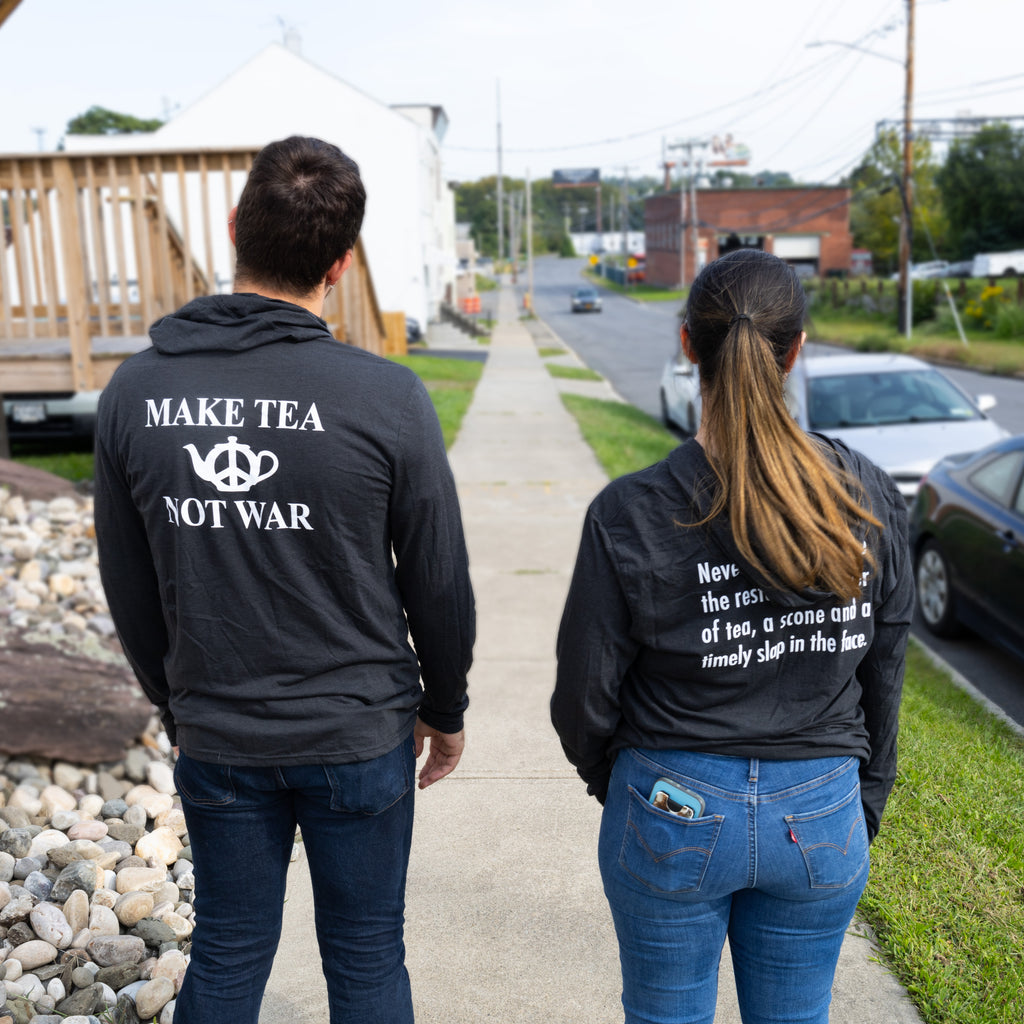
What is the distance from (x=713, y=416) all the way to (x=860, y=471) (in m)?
0.31

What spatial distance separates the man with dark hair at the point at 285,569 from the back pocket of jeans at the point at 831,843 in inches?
28.4

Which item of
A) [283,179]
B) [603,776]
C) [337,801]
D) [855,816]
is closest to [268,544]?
[337,801]

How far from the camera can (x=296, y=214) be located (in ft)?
6.09

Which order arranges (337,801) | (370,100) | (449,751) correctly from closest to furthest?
(337,801) → (449,751) → (370,100)

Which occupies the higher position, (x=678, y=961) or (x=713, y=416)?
(x=713, y=416)

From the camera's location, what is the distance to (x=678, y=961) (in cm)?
183

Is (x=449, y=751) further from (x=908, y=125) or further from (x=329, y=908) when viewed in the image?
(x=908, y=125)

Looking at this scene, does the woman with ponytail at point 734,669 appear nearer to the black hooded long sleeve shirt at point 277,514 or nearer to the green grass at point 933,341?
the black hooded long sleeve shirt at point 277,514

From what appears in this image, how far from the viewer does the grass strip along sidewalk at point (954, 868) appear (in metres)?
2.80

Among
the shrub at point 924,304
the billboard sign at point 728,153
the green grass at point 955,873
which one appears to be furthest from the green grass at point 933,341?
the billboard sign at point 728,153

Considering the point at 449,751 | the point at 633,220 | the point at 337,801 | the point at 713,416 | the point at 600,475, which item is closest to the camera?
the point at 713,416

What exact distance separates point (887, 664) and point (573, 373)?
2229 cm

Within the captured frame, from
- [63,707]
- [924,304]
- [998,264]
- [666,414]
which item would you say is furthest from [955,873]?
[998,264]

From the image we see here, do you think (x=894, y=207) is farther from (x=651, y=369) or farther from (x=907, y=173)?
(x=651, y=369)
